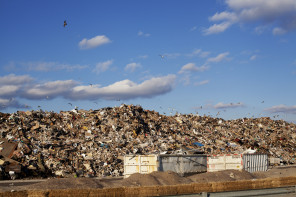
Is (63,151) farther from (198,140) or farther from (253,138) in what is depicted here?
(253,138)

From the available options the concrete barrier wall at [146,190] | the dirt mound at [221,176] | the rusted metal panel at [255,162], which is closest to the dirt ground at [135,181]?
the dirt mound at [221,176]

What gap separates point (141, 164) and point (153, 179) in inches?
151

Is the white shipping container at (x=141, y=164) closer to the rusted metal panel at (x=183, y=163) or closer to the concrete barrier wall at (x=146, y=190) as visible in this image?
the rusted metal panel at (x=183, y=163)

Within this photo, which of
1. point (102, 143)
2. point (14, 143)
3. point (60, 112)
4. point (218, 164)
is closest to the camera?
point (218, 164)

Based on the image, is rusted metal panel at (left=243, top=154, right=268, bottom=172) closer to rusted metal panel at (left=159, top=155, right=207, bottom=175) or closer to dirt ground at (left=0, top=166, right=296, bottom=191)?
dirt ground at (left=0, top=166, right=296, bottom=191)

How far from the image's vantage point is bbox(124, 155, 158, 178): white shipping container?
19.3m

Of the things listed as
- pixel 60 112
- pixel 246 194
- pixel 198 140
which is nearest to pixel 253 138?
pixel 198 140

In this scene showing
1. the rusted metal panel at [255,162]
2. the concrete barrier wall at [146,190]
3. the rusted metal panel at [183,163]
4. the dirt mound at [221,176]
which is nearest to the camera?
the concrete barrier wall at [146,190]

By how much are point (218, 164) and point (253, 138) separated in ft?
60.0

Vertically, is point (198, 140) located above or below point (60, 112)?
below

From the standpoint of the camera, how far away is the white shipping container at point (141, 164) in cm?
1930

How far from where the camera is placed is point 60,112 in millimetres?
32312

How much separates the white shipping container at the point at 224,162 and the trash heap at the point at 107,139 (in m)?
2.02

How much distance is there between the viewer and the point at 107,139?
28719 millimetres
